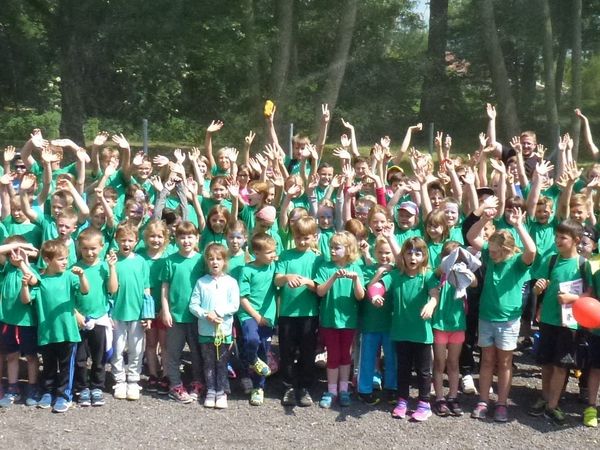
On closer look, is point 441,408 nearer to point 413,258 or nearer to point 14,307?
point 413,258

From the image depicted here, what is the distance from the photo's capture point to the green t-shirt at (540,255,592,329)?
567 cm

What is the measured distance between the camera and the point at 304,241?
6.06m

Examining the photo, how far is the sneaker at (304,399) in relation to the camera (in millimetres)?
5902

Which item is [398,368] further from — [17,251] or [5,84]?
[5,84]

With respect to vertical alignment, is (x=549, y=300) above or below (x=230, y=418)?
above

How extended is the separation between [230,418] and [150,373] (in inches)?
39.8

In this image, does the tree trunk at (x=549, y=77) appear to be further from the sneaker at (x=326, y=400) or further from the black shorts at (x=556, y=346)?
the sneaker at (x=326, y=400)

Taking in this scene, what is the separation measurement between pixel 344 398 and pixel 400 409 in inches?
18.5

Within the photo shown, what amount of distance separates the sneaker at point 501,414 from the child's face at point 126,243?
307cm

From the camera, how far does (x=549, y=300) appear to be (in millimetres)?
5742

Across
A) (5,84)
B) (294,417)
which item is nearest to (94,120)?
(5,84)

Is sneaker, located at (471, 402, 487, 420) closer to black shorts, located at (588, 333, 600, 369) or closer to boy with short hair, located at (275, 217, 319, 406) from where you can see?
black shorts, located at (588, 333, 600, 369)

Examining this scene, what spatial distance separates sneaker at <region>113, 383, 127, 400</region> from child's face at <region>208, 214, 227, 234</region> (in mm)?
1553

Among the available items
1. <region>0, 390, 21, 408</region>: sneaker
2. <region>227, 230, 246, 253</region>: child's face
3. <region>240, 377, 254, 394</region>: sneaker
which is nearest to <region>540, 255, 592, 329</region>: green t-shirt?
<region>240, 377, 254, 394</region>: sneaker
